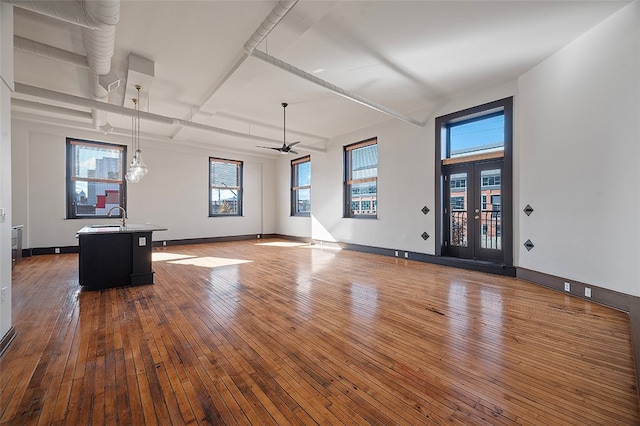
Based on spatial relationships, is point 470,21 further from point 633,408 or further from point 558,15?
point 633,408

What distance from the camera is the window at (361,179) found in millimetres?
7371

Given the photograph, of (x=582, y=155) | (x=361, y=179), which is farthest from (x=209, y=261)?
(x=582, y=155)

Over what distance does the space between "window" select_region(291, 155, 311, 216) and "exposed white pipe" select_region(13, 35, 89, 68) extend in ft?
21.4

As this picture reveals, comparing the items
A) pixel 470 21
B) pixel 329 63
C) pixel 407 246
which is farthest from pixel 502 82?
pixel 407 246

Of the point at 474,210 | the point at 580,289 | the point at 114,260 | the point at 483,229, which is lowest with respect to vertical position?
the point at 580,289

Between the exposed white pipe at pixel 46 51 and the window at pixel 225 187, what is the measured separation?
582 centimetres

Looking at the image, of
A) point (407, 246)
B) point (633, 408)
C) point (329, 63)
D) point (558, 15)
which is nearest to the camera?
point (633, 408)

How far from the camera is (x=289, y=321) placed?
284cm

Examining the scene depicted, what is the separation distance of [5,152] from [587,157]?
6363 millimetres

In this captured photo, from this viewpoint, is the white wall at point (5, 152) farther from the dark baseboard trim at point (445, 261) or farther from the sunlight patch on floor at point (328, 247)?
the sunlight patch on floor at point (328, 247)

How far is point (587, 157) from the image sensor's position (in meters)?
3.57

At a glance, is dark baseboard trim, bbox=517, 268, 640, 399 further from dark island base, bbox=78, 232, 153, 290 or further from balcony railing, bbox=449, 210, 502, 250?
dark island base, bbox=78, 232, 153, 290

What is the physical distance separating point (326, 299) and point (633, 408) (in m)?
2.61

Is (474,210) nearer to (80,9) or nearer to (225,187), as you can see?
(80,9)
